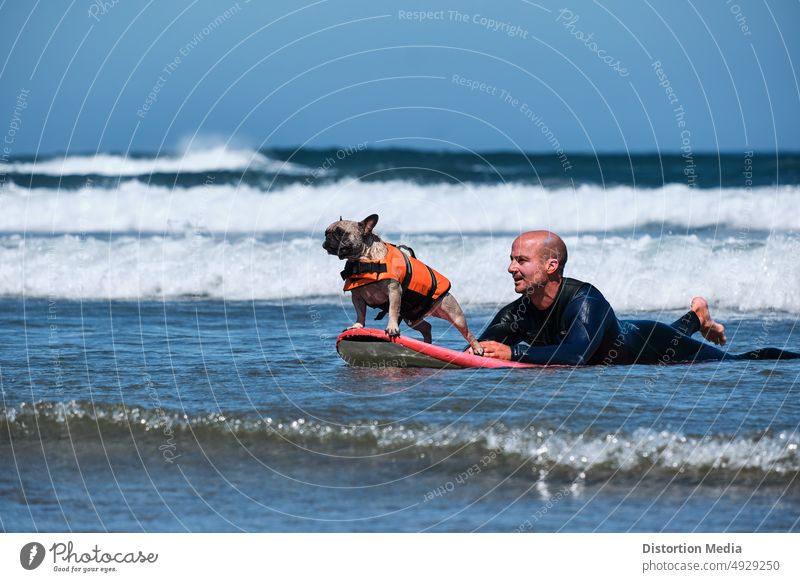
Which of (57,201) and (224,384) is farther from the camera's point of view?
(57,201)

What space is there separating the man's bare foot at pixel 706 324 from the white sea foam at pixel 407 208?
12.7 metres

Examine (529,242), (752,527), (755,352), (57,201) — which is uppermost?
(57,201)

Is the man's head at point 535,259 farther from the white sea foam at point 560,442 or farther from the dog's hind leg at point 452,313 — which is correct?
the white sea foam at point 560,442

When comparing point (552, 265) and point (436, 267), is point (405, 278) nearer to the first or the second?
point (552, 265)

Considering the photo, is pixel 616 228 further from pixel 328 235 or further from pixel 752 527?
pixel 752 527

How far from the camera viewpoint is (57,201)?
108 feet

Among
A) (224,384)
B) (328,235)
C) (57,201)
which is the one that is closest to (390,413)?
(224,384)

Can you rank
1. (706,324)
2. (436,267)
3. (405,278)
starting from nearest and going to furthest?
(405,278)
(706,324)
(436,267)

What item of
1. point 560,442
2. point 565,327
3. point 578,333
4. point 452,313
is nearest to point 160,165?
point 452,313

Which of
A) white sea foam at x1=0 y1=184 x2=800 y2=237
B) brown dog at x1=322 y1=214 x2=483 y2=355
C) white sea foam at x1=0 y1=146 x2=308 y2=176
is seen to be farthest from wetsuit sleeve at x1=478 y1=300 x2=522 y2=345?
white sea foam at x1=0 y1=146 x2=308 y2=176

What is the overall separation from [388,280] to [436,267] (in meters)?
10.5

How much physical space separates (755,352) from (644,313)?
5893 millimetres

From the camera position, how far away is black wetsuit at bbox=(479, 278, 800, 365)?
10.3 meters

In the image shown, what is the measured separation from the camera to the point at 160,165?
37500mm
